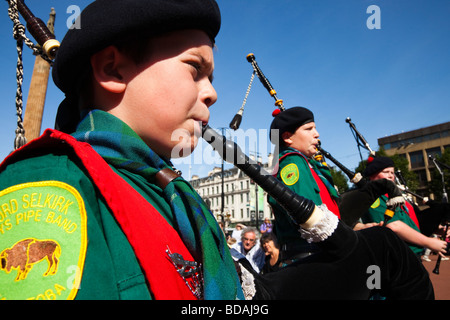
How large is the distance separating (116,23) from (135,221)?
0.67 m

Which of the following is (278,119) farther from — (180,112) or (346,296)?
(180,112)

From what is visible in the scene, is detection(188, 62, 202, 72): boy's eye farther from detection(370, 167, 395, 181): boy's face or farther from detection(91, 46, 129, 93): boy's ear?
detection(370, 167, 395, 181): boy's face

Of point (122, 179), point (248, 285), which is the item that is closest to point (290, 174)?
point (248, 285)

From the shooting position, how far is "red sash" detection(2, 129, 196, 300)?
2.43 ft

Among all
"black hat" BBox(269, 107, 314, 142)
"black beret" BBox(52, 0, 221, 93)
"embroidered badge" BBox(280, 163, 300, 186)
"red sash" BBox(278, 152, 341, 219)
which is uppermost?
"black hat" BBox(269, 107, 314, 142)

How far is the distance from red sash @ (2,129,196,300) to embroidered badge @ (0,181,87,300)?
9cm

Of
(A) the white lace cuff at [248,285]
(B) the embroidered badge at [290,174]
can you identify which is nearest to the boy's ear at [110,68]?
(A) the white lace cuff at [248,285]

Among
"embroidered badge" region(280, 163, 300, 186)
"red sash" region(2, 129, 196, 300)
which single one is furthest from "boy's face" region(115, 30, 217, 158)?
"embroidered badge" region(280, 163, 300, 186)

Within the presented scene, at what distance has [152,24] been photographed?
3.36 feet

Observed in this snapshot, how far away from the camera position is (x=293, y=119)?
366 centimetres

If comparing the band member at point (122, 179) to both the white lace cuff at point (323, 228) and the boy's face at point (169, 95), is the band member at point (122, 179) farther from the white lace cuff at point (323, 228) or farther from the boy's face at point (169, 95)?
the white lace cuff at point (323, 228)

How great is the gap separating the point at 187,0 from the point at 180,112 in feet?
1.43

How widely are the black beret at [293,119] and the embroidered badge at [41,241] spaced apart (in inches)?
128

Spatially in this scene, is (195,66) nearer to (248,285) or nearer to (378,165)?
(248,285)
